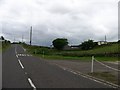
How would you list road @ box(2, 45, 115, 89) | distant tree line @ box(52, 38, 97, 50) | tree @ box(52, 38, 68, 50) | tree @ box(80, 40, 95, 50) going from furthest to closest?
tree @ box(52, 38, 68, 50) → distant tree line @ box(52, 38, 97, 50) → tree @ box(80, 40, 95, 50) → road @ box(2, 45, 115, 89)

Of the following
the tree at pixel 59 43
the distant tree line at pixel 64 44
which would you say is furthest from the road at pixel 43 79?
the tree at pixel 59 43

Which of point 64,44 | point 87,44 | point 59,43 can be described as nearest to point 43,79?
point 87,44

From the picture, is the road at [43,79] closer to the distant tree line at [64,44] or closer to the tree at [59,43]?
the distant tree line at [64,44]

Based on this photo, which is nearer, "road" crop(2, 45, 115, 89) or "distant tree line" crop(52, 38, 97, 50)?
"road" crop(2, 45, 115, 89)

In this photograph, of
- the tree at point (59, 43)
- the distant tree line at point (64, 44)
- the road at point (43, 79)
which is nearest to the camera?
the road at point (43, 79)

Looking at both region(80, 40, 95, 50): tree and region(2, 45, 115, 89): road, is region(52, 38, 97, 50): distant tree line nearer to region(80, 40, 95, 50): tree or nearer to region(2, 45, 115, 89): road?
region(80, 40, 95, 50): tree

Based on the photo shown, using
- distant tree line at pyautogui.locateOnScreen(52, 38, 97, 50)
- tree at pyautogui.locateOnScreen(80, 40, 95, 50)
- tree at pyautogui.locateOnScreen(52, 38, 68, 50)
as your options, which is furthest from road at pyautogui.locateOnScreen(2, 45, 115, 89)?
tree at pyautogui.locateOnScreen(52, 38, 68, 50)

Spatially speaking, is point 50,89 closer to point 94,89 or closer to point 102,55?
point 94,89

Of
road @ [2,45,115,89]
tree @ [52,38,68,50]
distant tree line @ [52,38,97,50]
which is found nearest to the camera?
road @ [2,45,115,89]

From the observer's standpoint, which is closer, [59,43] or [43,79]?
[43,79]

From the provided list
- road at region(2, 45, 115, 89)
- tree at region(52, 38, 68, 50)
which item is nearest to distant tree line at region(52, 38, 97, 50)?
tree at region(52, 38, 68, 50)

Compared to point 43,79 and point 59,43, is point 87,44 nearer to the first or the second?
point 59,43

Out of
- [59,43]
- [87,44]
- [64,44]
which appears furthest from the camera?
[64,44]

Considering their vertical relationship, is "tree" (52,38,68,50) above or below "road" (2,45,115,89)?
above
